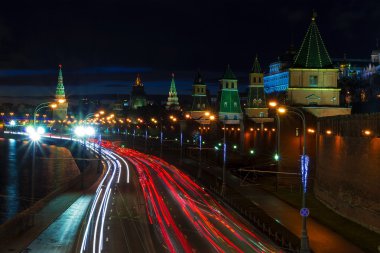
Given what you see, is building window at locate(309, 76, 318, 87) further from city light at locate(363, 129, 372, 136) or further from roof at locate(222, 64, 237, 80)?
roof at locate(222, 64, 237, 80)

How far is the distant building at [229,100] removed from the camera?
12912 centimetres

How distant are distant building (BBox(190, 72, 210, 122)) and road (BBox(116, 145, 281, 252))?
83306mm

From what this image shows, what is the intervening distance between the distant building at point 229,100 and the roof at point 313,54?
59228 millimetres

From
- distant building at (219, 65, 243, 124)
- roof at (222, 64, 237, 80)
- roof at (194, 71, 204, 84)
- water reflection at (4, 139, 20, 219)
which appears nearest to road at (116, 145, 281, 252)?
water reflection at (4, 139, 20, 219)

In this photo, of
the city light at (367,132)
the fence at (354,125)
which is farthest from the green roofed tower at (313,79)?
the city light at (367,132)

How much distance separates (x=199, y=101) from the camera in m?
148

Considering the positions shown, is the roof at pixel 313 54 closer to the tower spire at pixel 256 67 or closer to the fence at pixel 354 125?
the fence at pixel 354 125

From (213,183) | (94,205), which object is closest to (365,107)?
(213,183)

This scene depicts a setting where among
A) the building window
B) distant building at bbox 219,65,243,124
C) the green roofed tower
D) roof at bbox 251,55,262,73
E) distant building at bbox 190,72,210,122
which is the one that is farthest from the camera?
distant building at bbox 190,72,210,122

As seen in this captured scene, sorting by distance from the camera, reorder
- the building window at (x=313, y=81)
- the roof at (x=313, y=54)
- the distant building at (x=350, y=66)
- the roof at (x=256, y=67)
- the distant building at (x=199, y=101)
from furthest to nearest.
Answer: the distant building at (x=350, y=66) → the distant building at (x=199, y=101) → the roof at (x=256, y=67) → the building window at (x=313, y=81) → the roof at (x=313, y=54)

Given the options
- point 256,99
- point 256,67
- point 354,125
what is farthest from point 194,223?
point 256,67

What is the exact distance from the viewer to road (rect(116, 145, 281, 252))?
3070 cm

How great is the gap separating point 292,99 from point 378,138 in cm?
3010

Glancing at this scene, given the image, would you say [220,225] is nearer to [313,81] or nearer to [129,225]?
[129,225]
